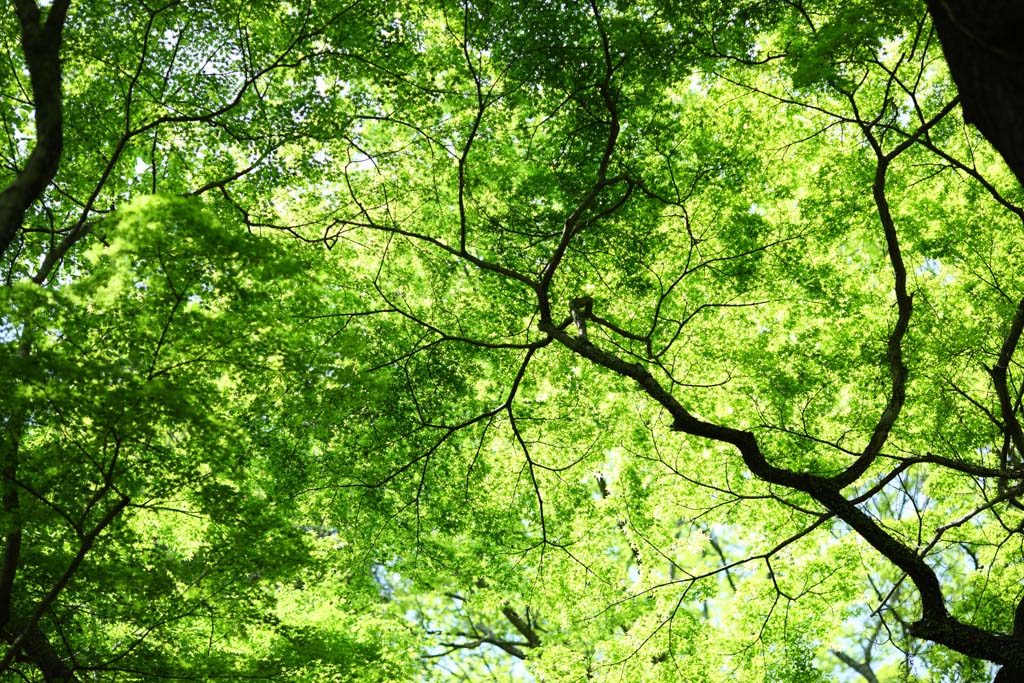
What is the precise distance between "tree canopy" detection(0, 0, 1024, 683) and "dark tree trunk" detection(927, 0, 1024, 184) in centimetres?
363

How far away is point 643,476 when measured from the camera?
1185 cm

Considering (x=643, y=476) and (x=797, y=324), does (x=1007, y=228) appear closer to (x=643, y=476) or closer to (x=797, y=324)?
(x=797, y=324)

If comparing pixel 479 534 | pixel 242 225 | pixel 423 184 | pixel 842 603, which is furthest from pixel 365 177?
pixel 842 603

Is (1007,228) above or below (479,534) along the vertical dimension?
above

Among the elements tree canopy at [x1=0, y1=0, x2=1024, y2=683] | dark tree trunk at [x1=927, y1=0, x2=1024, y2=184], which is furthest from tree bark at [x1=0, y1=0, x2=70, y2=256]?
dark tree trunk at [x1=927, y1=0, x2=1024, y2=184]

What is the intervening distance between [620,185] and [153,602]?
6.23 m

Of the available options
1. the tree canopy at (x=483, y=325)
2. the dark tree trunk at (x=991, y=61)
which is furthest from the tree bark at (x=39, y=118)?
the dark tree trunk at (x=991, y=61)

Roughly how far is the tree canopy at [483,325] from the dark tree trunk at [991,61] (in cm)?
363

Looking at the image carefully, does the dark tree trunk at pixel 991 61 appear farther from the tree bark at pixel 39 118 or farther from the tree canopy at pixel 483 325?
the tree bark at pixel 39 118

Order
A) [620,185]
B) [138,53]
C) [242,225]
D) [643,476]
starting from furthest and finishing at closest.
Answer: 1. [643,476]
2. [620,185]
3. [242,225]
4. [138,53]

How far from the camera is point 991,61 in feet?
8.77

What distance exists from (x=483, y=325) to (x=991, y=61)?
7568 mm

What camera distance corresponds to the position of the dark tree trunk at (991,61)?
2600mm

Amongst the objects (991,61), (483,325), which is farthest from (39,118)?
(483,325)
